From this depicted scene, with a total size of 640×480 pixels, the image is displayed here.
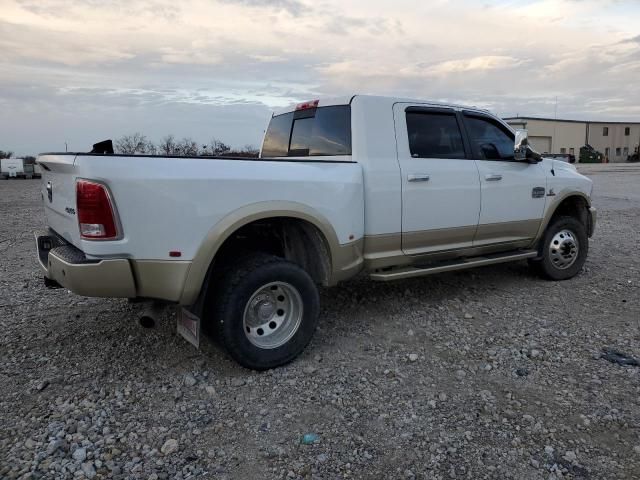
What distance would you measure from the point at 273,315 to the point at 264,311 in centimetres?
9

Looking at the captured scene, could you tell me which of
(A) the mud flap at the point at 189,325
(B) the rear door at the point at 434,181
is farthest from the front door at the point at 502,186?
(A) the mud flap at the point at 189,325

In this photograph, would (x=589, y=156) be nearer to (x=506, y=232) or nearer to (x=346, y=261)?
(x=506, y=232)

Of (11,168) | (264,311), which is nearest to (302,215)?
(264,311)

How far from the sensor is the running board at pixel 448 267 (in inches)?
Answer: 178

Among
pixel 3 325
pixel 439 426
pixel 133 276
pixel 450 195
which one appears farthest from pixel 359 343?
pixel 3 325

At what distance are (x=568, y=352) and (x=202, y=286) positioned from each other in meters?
2.89

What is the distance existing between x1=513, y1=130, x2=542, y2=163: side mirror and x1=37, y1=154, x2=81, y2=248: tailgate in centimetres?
396

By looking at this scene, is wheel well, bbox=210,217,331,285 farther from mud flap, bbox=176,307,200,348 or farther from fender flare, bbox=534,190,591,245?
fender flare, bbox=534,190,591,245

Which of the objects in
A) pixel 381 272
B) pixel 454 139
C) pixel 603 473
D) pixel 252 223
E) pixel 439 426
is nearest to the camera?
pixel 603 473

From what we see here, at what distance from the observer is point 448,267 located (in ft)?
16.0

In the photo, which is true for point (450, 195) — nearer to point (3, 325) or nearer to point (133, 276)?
point (133, 276)

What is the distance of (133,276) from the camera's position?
3.29m

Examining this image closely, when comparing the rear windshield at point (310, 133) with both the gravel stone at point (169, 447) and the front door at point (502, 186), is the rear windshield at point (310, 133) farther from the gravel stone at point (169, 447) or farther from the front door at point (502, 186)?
the gravel stone at point (169, 447)

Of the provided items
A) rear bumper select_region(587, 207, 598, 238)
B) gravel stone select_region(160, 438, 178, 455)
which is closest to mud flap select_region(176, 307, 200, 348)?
gravel stone select_region(160, 438, 178, 455)
